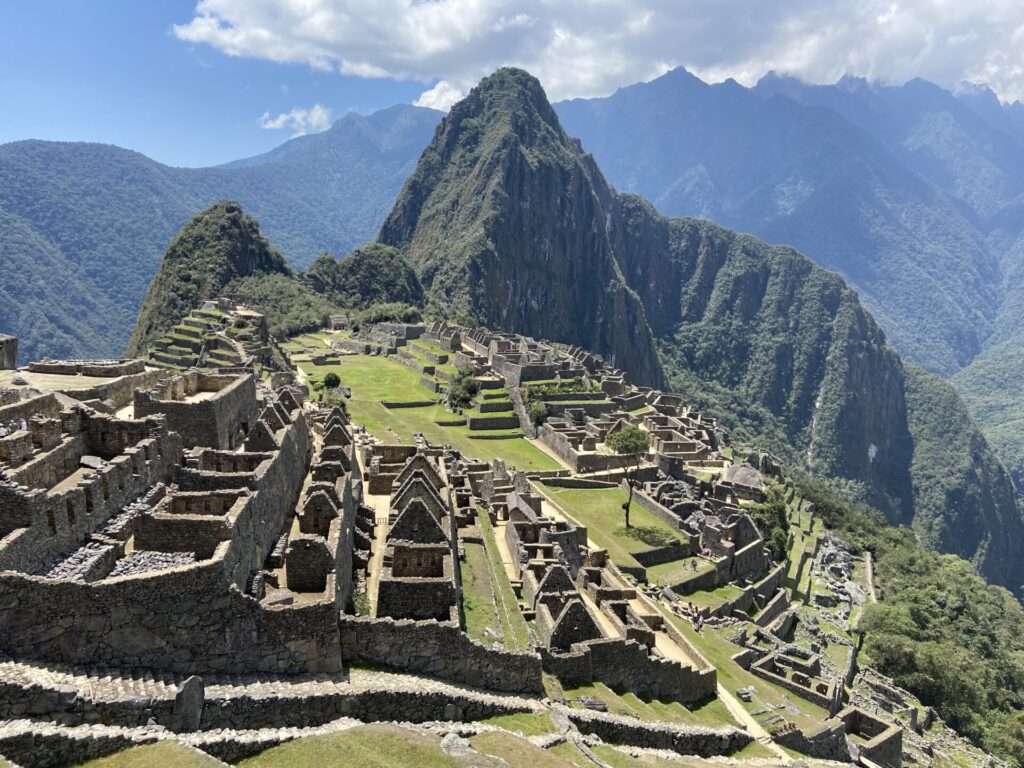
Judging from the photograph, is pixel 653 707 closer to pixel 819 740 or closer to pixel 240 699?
pixel 819 740

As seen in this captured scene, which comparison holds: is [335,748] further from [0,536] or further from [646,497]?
[646,497]

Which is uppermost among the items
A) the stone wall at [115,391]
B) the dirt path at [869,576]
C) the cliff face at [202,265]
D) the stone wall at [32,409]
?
the cliff face at [202,265]

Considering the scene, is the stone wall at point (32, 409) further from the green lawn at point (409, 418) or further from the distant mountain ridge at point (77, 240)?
the distant mountain ridge at point (77, 240)

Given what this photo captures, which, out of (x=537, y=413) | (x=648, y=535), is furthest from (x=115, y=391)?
(x=537, y=413)

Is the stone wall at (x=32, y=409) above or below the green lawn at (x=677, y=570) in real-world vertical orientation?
above

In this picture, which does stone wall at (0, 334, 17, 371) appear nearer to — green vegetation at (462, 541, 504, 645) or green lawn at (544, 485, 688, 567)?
green vegetation at (462, 541, 504, 645)

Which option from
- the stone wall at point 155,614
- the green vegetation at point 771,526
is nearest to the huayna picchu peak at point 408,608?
the stone wall at point 155,614

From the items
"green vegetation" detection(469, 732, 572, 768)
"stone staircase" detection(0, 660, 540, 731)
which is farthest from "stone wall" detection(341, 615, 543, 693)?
"green vegetation" detection(469, 732, 572, 768)
